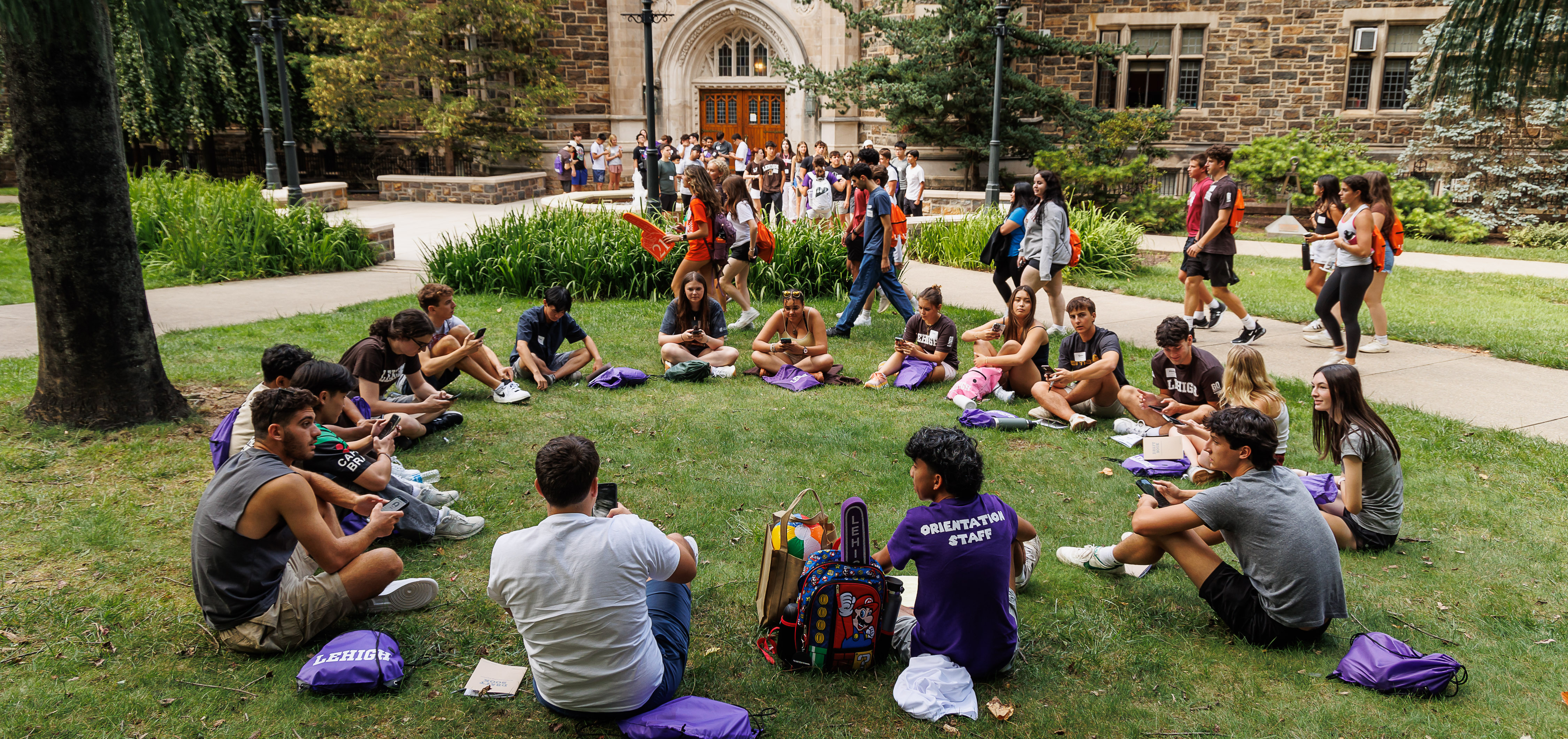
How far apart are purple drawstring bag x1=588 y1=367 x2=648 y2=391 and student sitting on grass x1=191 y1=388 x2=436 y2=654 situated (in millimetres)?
3635

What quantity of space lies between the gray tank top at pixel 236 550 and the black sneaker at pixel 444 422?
8.79 ft

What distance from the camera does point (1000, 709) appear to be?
350 centimetres

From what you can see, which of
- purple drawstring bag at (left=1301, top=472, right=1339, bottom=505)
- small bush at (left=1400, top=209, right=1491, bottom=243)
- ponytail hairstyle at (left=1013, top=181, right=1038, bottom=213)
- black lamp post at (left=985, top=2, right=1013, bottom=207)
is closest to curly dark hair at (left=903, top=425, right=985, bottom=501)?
purple drawstring bag at (left=1301, top=472, right=1339, bottom=505)

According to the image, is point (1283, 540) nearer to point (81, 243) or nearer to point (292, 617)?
point (292, 617)

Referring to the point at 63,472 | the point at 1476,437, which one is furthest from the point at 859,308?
the point at 63,472

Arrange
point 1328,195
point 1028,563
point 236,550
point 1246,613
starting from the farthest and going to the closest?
point 1328,195, point 1028,563, point 1246,613, point 236,550

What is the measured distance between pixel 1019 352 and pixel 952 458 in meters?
3.91

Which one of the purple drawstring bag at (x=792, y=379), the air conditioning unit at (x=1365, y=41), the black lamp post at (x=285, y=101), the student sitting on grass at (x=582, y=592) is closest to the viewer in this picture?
the student sitting on grass at (x=582, y=592)

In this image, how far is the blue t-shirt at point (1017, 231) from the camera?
923 cm

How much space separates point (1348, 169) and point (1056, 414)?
14998 millimetres

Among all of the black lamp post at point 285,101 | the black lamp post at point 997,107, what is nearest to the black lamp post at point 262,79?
the black lamp post at point 285,101

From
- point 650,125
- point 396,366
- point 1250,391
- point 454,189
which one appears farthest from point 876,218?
point 454,189

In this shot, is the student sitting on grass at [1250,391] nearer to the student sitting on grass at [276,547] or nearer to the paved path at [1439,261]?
the student sitting on grass at [276,547]

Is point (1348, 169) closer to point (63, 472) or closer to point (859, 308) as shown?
point (859, 308)
